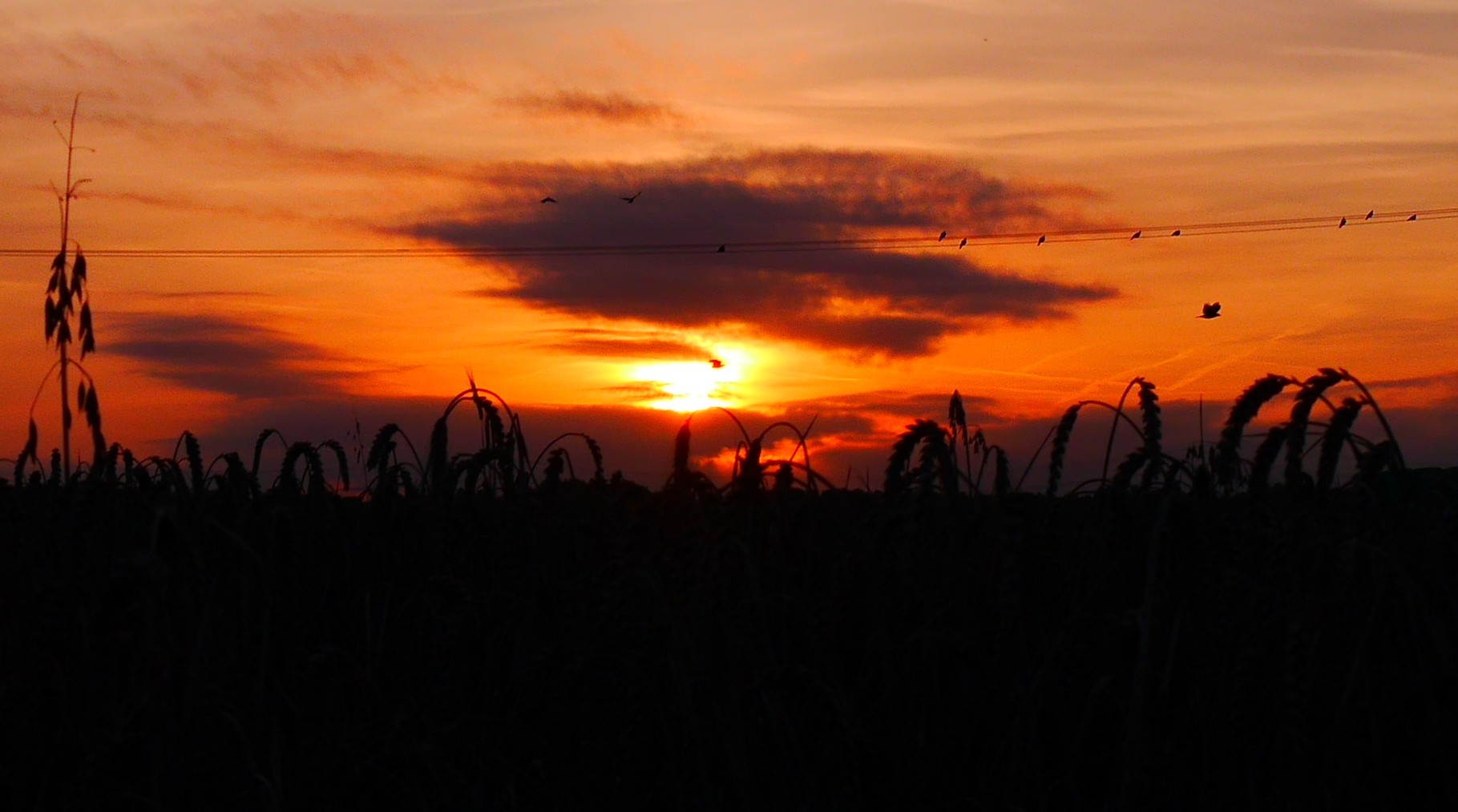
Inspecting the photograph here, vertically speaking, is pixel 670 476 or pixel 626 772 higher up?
pixel 670 476

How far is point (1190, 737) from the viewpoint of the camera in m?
2.20

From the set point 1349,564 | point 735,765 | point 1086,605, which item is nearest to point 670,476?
point 735,765

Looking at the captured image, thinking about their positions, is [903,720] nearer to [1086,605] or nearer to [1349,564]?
[1086,605]

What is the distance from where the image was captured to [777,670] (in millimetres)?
1761

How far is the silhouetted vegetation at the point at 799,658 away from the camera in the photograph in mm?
1817

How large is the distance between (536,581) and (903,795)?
118 cm

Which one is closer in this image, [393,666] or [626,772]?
[626,772]

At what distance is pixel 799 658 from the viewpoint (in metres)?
2.52

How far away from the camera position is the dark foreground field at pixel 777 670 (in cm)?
181

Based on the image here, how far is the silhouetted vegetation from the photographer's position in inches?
71.6

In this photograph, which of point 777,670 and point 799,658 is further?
point 799,658

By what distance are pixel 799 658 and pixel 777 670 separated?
780 mm

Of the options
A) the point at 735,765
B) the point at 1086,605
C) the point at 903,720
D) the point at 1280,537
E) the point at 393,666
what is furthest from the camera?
the point at 393,666

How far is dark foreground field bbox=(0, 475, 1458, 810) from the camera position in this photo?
181 centimetres
